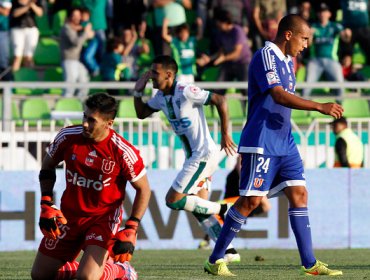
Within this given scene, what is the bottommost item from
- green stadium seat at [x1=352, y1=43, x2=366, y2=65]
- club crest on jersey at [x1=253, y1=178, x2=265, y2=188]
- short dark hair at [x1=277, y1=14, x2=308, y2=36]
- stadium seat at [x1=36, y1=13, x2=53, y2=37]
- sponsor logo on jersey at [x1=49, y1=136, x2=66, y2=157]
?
green stadium seat at [x1=352, y1=43, x2=366, y2=65]

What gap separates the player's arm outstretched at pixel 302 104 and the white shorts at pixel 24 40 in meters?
10.7

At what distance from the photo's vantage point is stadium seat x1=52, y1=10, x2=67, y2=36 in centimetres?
2134

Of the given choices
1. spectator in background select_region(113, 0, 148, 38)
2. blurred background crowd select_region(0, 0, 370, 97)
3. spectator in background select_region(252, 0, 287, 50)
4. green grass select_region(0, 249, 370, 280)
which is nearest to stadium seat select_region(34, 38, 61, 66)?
blurred background crowd select_region(0, 0, 370, 97)

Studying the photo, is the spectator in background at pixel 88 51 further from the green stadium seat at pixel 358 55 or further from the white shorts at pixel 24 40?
the green stadium seat at pixel 358 55

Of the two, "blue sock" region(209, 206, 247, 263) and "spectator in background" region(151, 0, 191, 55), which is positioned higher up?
"spectator in background" region(151, 0, 191, 55)

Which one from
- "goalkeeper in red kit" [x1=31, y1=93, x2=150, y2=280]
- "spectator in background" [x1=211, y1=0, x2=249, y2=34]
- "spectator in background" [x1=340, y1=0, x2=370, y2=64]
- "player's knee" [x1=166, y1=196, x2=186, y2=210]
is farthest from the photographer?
"spectator in background" [x1=340, y1=0, x2=370, y2=64]

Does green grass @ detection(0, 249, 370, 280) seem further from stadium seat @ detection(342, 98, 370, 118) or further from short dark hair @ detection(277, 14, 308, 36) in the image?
stadium seat @ detection(342, 98, 370, 118)

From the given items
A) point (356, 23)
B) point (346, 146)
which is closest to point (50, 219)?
point (346, 146)

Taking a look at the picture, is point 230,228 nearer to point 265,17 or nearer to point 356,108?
point 356,108

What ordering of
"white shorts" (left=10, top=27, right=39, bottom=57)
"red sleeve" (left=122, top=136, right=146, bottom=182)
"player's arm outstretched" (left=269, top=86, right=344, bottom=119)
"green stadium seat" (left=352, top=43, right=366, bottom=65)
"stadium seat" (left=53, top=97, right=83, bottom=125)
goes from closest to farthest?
"red sleeve" (left=122, top=136, right=146, bottom=182) → "player's arm outstretched" (left=269, top=86, right=344, bottom=119) → "stadium seat" (left=53, top=97, right=83, bottom=125) → "white shorts" (left=10, top=27, right=39, bottom=57) → "green stadium seat" (left=352, top=43, right=366, bottom=65)

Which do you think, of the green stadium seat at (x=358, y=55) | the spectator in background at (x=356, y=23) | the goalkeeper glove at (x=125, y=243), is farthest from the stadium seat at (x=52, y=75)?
the goalkeeper glove at (x=125, y=243)

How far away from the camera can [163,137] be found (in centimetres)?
1577

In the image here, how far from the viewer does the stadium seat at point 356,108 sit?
60.0ft

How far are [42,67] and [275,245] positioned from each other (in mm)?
6831
